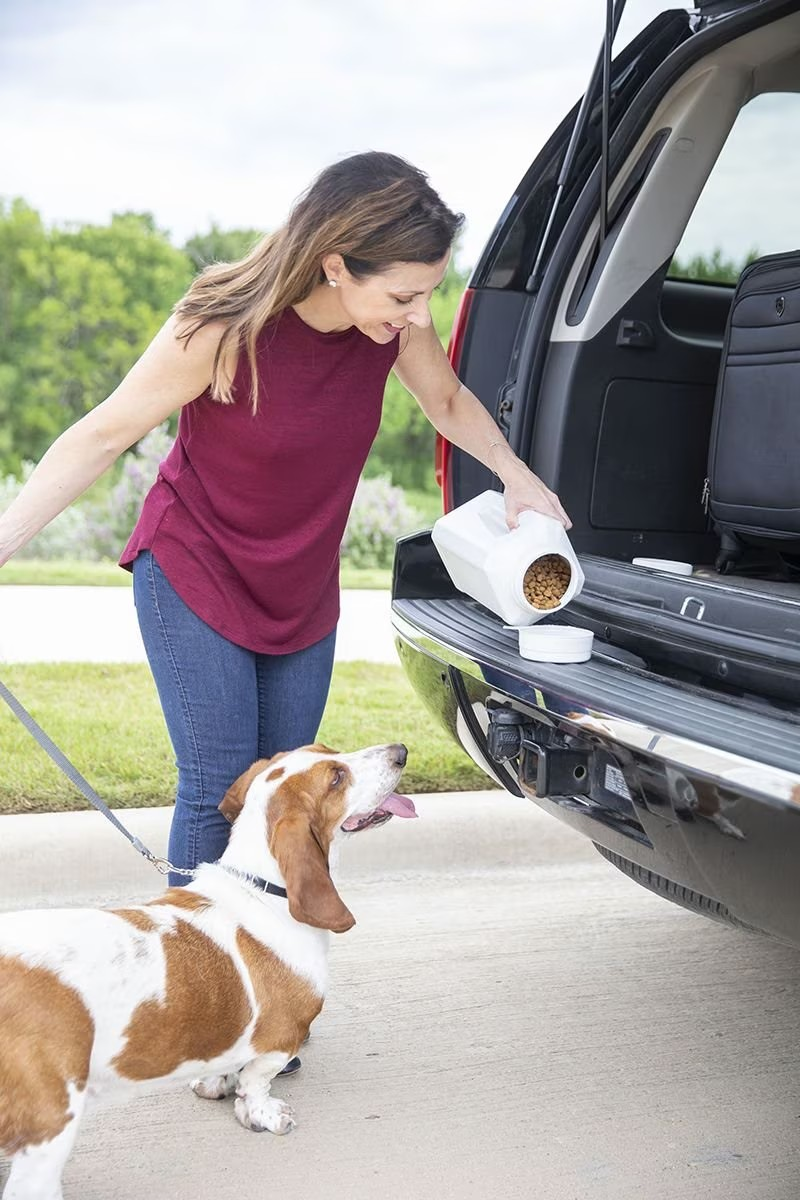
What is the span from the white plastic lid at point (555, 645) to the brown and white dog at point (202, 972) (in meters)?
0.37

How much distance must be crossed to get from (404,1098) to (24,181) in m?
8.74

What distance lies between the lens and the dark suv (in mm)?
2479

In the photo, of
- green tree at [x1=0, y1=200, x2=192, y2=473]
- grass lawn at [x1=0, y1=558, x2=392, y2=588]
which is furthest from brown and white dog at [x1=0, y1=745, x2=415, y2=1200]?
green tree at [x1=0, y1=200, x2=192, y2=473]

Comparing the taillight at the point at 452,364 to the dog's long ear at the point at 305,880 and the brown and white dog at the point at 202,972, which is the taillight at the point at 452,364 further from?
the dog's long ear at the point at 305,880

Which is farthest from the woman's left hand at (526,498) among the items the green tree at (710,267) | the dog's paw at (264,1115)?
the dog's paw at (264,1115)

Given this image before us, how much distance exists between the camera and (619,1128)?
2809mm

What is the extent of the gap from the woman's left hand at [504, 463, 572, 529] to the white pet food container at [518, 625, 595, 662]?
0.32 meters

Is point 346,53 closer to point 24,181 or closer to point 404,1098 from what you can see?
point 24,181

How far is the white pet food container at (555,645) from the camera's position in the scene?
9.14 ft

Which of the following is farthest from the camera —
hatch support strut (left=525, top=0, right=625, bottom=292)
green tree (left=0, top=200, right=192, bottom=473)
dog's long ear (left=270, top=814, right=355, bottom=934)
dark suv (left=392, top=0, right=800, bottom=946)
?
green tree (left=0, top=200, right=192, bottom=473)

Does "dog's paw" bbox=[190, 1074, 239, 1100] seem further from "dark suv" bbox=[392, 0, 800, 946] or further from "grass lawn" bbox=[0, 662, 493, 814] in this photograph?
"grass lawn" bbox=[0, 662, 493, 814]

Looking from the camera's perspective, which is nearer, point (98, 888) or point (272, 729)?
point (272, 729)

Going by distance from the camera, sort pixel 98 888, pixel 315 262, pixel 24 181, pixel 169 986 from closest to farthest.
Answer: pixel 169 986
pixel 315 262
pixel 98 888
pixel 24 181

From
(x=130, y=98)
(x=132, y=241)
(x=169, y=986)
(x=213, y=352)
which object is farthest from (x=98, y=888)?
(x=130, y=98)
